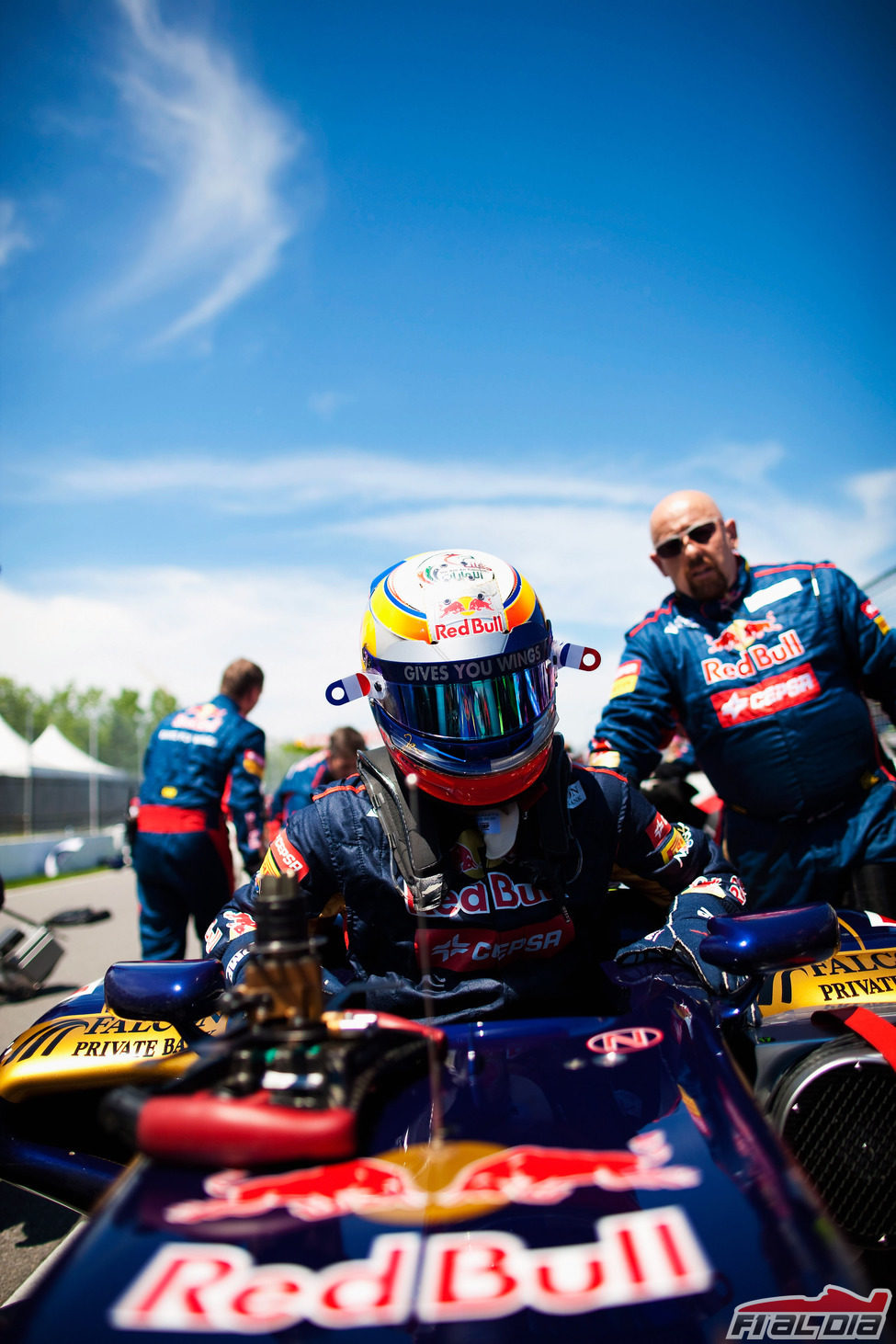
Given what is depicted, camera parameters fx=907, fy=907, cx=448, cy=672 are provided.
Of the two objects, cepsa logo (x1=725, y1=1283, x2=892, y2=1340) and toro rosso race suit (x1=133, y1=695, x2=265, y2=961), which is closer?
cepsa logo (x1=725, y1=1283, x2=892, y2=1340)

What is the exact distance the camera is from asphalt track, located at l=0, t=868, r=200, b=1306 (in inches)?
110

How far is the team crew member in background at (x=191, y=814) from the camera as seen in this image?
5492mm


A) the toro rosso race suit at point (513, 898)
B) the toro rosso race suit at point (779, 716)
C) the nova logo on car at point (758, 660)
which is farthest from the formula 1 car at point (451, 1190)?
the nova logo on car at point (758, 660)

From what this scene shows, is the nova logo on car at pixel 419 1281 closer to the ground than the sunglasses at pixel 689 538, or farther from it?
closer to the ground

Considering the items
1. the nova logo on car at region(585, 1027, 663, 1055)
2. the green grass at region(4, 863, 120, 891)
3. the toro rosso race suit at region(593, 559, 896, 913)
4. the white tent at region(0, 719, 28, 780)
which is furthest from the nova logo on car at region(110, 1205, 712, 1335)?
the white tent at region(0, 719, 28, 780)

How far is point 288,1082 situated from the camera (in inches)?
41.4

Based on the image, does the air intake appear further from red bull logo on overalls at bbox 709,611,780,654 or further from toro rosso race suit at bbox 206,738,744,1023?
red bull logo on overalls at bbox 709,611,780,654

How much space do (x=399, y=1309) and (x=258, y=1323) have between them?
0.13 metres

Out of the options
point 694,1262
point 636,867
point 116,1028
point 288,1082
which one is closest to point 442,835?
point 636,867

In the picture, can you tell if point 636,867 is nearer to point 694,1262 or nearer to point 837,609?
point 694,1262

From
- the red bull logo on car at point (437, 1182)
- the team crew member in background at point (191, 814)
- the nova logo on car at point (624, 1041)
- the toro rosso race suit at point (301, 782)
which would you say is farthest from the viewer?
the toro rosso race suit at point (301, 782)

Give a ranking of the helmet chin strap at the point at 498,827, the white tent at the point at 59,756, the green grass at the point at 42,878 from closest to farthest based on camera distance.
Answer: the helmet chin strap at the point at 498,827, the green grass at the point at 42,878, the white tent at the point at 59,756

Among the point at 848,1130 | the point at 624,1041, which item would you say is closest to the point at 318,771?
the point at 848,1130

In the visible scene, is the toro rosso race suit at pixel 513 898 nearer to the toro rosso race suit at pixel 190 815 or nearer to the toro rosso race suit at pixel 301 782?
the toro rosso race suit at pixel 190 815
